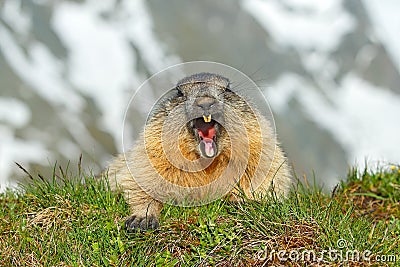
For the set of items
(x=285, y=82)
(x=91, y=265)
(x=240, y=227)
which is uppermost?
(x=285, y=82)

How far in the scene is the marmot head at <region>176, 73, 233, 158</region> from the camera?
15.7ft

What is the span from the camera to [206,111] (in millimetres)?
4727

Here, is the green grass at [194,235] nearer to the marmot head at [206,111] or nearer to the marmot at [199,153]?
the marmot at [199,153]

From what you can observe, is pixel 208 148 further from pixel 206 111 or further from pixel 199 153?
pixel 206 111

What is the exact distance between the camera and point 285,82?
3306 cm

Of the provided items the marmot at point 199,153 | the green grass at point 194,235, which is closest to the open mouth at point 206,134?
the marmot at point 199,153

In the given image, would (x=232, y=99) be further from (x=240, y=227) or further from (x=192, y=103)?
(x=240, y=227)

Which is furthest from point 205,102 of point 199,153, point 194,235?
point 194,235

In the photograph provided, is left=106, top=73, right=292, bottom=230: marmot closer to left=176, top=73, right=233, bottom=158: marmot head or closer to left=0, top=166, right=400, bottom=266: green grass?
left=176, top=73, right=233, bottom=158: marmot head

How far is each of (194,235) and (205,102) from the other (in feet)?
3.38

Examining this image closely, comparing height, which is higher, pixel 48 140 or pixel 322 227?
pixel 48 140

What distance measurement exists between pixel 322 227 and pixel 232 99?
4.31 ft

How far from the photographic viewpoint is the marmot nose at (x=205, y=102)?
15.6ft

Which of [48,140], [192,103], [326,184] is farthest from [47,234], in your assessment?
[48,140]
